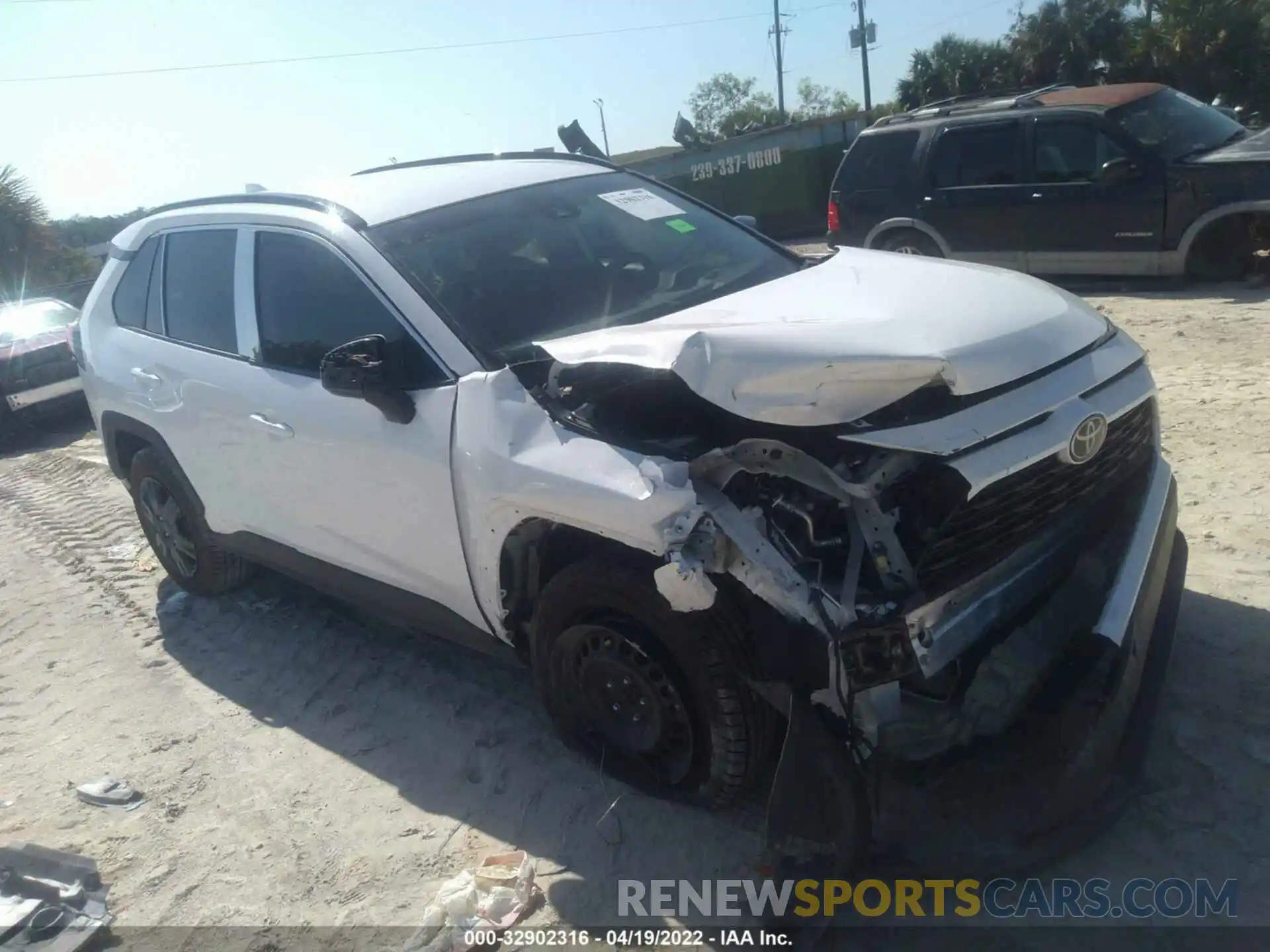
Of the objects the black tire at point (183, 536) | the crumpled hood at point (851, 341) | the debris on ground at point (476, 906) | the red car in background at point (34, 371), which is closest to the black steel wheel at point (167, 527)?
the black tire at point (183, 536)

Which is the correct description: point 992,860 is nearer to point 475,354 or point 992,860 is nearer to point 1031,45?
point 475,354

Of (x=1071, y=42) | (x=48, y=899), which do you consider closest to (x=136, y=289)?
(x=48, y=899)

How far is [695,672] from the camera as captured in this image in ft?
9.32

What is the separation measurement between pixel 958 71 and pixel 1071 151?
1082 inches

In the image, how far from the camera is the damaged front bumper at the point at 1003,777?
258 cm

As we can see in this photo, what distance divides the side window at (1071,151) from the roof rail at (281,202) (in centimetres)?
782

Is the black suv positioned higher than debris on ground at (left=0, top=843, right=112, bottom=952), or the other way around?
the black suv

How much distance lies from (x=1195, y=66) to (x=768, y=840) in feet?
87.9

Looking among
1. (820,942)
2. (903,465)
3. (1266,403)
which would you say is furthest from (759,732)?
(1266,403)

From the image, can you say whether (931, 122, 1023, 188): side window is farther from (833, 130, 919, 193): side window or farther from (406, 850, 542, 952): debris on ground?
(406, 850, 542, 952): debris on ground

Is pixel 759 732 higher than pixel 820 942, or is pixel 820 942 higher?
pixel 759 732

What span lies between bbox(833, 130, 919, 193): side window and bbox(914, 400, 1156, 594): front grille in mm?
8177

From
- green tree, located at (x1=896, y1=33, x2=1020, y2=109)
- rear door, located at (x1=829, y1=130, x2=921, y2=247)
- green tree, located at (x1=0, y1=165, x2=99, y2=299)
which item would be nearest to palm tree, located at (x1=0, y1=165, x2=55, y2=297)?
green tree, located at (x1=0, y1=165, x2=99, y2=299)

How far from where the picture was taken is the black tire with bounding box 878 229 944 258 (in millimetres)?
10781
